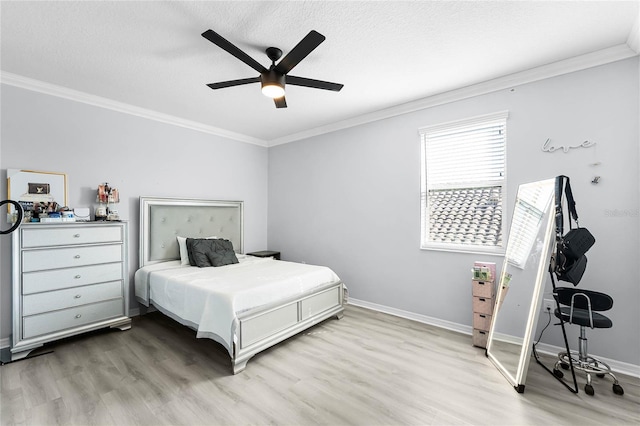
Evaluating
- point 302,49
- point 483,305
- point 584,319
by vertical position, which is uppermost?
point 302,49

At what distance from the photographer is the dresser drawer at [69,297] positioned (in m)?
2.55

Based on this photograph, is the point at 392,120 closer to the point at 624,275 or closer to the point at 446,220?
the point at 446,220

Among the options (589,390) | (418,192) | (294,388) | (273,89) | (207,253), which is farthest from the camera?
(207,253)

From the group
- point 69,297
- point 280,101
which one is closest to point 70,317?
point 69,297

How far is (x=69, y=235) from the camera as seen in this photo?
2752mm

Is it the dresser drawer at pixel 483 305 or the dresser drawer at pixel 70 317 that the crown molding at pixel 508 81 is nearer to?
the dresser drawer at pixel 483 305

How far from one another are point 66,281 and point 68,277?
0.13 feet

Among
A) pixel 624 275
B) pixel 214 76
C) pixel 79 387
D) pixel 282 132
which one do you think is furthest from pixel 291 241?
pixel 624 275

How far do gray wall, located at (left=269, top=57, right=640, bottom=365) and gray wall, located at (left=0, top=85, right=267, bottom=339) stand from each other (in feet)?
2.79

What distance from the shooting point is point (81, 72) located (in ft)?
8.80

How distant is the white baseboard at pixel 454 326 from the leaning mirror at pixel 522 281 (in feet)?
0.51

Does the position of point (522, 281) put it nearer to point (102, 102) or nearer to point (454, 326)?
point (454, 326)

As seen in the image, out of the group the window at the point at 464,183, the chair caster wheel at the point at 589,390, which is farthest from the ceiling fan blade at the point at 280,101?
the chair caster wheel at the point at 589,390

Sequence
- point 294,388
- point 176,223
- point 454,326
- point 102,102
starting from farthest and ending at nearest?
point 176,223 → point 102,102 → point 454,326 → point 294,388
